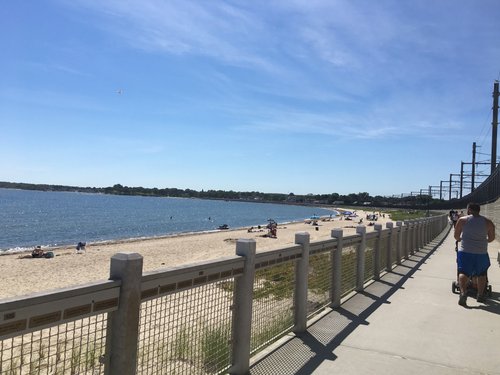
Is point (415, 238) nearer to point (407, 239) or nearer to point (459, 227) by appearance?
point (407, 239)

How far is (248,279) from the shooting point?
4898 mm

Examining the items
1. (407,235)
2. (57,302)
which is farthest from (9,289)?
(57,302)

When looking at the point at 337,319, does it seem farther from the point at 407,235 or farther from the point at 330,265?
the point at 407,235

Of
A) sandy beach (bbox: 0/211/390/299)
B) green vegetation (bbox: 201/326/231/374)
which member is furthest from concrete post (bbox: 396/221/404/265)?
green vegetation (bbox: 201/326/231/374)

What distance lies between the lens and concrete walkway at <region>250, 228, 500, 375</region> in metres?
5.20

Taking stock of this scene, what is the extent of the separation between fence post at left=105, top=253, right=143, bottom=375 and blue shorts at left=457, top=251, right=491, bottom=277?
696 cm

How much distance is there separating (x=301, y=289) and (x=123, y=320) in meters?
3.47

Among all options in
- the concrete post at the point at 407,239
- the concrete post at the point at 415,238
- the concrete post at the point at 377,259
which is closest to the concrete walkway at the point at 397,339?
the concrete post at the point at 377,259

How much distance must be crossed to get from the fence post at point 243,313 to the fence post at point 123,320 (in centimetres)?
170

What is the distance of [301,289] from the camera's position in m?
6.34

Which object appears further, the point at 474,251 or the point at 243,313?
the point at 474,251

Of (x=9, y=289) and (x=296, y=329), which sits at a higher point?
(x=296, y=329)

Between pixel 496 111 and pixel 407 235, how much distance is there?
26.7m

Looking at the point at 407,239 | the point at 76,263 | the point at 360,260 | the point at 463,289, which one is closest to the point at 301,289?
the point at 360,260
